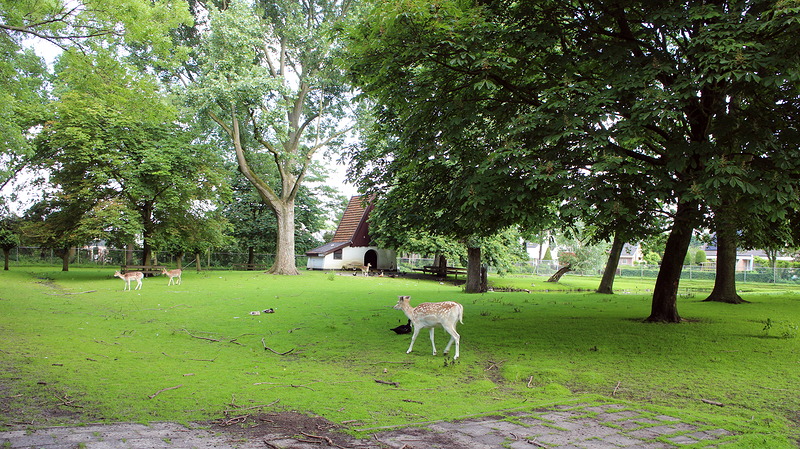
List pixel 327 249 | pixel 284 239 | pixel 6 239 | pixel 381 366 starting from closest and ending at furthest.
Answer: pixel 381 366, pixel 6 239, pixel 284 239, pixel 327 249

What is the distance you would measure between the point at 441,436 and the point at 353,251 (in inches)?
1862

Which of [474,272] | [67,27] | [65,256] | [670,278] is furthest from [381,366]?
[65,256]

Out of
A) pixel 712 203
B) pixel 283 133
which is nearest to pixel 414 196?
pixel 712 203

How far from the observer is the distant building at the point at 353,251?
50531mm

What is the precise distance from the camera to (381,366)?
8.24m

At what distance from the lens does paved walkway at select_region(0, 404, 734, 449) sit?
14.3 feet

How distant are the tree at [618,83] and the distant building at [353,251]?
39097 millimetres

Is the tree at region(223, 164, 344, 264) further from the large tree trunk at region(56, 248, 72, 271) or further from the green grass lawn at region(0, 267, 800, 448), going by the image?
the green grass lawn at region(0, 267, 800, 448)

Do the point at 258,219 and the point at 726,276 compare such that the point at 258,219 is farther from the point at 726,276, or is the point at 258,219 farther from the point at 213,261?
the point at 726,276

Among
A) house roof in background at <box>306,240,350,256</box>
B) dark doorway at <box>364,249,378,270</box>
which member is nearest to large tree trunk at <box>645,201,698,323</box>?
house roof in background at <box>306,240,350,256</box>

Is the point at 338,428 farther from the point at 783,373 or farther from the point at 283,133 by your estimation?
the point at 283,133

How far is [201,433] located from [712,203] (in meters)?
7.25

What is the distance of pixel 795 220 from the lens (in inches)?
527

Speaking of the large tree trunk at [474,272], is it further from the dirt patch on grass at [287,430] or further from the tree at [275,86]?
the dirt patch on grass at [287,430]
